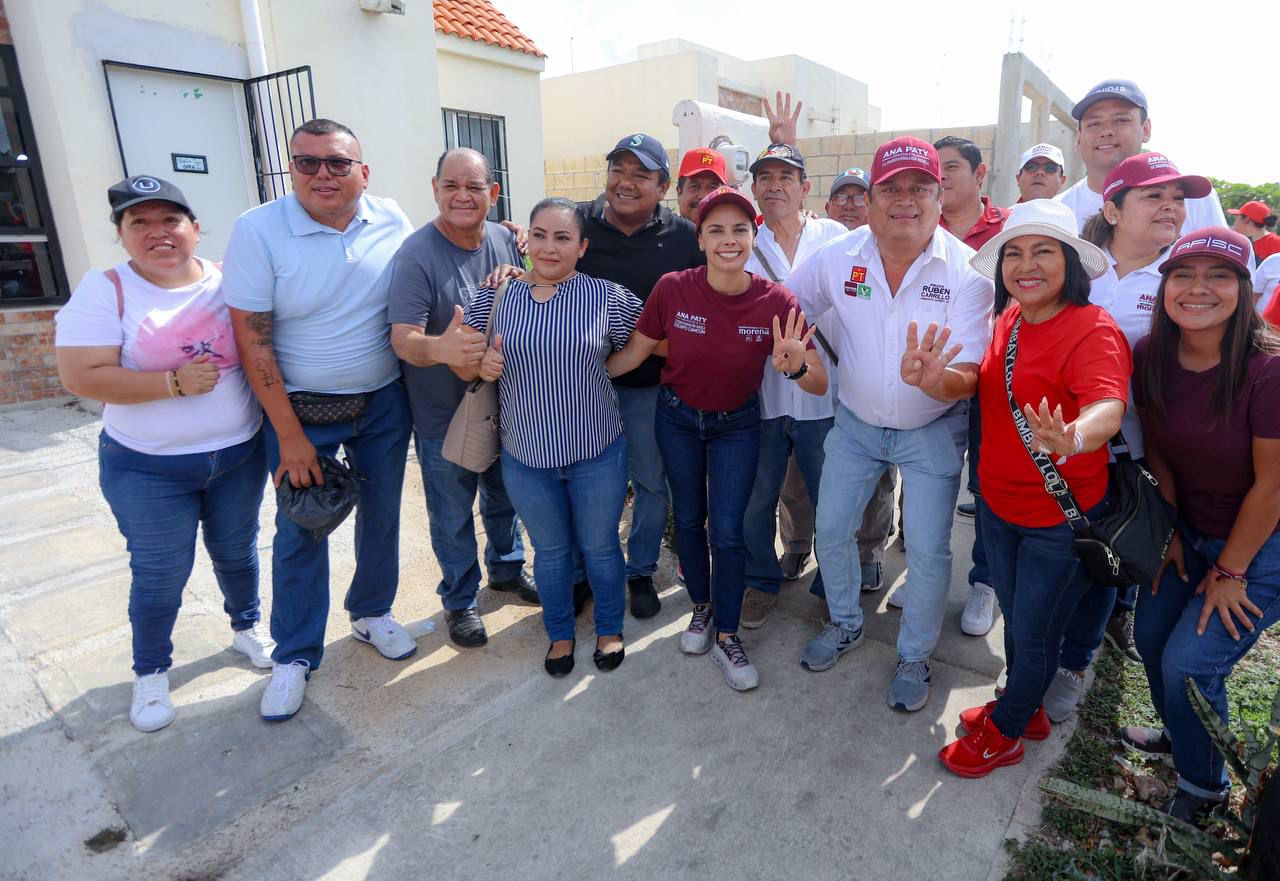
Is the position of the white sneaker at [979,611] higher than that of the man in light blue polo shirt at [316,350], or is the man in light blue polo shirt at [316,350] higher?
the man in light blue polo shirt at [316,350]

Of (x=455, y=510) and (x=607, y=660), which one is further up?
(x=455, y=510)

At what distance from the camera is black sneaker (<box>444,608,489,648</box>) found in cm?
347

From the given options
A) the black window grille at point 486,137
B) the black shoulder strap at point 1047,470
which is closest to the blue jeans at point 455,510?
the black shoulder strap at point 1047,470

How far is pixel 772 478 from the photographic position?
3539 millimetres

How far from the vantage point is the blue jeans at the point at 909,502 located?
293 centimetres

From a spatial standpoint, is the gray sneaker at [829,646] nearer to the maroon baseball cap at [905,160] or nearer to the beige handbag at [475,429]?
the beige handbag at [475,429]

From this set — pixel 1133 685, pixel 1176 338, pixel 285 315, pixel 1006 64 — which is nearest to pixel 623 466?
pixel 285 315

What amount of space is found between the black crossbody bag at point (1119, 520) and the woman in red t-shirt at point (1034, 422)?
24mm

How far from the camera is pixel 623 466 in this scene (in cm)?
320

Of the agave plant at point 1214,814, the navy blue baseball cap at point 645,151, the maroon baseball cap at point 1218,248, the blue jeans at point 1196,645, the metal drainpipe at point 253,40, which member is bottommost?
the agave plant at point 1214,814

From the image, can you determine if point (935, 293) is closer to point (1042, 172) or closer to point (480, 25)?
point (1042, 172)

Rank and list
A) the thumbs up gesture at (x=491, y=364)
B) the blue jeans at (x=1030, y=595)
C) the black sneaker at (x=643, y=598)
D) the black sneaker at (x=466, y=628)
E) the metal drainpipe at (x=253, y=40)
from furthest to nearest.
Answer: the metal drainpipe at (x=253, y=40) < the black sneaker at (x=643, y=598) < the black sneaker at (x=466, y=628) < the thumbs up gesture at (x=491, y=364) < the blue jeans at (x=1030, y=595)

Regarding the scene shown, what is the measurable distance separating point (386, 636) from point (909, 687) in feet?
7.42

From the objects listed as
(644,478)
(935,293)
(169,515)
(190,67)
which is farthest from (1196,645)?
(190,67)
